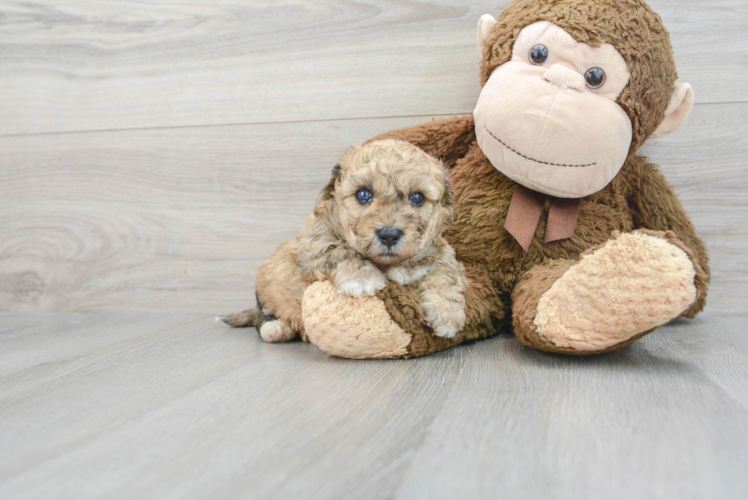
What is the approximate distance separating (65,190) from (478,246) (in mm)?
1316

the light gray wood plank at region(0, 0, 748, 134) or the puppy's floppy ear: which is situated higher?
the light gray wood plank at region(0, 0, 748, 134)

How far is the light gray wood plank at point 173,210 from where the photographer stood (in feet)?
4.94

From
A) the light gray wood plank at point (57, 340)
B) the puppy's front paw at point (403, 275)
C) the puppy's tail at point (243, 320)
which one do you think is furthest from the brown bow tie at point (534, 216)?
the light gray wood plank at point (57, 340)

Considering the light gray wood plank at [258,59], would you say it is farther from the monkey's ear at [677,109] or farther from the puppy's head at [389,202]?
the puppy's head at [389,202]

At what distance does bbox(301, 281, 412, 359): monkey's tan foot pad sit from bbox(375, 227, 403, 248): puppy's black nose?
0.40 feet

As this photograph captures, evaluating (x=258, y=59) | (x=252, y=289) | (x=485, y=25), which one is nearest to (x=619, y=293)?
(x=485, y=25)

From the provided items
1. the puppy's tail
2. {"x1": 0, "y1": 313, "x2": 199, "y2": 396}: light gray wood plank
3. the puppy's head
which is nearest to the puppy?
the puppy's head

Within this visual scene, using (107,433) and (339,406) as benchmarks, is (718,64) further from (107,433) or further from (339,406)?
(107,433)

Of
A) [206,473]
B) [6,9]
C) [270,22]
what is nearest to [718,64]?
[270,22]

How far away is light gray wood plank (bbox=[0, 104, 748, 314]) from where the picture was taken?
59.3 inches

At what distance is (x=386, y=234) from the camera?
967 millimetres

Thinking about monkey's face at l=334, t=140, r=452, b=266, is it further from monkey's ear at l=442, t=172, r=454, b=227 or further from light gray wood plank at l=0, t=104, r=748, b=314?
light gray wood plank at l=0, t=104, r=748, b=314

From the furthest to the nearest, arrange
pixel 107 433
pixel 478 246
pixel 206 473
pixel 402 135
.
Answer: pixel 402 135 < pixel 478 246 < pixel 107 433 < pixel 206 473

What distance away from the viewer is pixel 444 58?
153 cm
